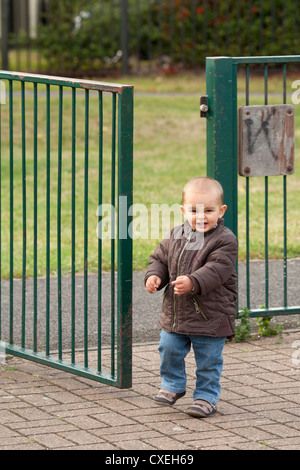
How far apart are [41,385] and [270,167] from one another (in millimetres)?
1822

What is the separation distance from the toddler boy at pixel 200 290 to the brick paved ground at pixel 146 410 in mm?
183

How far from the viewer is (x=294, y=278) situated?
23.8ft

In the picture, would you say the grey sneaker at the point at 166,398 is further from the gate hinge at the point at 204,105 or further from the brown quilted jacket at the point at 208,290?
the gate hinge at the point at 204,105

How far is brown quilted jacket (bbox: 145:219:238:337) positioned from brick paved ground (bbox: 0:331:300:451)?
40cm

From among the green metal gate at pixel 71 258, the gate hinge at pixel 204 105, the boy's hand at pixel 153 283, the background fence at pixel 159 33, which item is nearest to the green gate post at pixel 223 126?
the gate hinge at pixel 204 105

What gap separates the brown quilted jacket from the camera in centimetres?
463

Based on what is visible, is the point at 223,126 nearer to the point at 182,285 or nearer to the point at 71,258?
the point at 71,258

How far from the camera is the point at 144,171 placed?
36.9 ft

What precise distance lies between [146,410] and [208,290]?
655 mm

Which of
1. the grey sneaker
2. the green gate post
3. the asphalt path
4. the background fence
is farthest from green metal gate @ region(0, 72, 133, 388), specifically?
the background fence

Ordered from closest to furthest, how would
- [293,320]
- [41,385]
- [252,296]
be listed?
[41,385]
[293,320]
[252,296]

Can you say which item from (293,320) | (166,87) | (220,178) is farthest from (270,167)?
(166,87)

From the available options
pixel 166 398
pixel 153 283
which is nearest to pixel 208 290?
pixel 153 283
